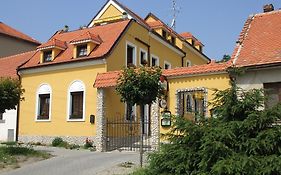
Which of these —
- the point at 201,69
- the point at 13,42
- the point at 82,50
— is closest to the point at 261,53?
the point at 201,69

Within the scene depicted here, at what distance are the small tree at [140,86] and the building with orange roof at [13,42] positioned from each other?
25.9 m

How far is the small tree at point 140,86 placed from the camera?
521 inches

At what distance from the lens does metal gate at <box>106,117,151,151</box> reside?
19469mm

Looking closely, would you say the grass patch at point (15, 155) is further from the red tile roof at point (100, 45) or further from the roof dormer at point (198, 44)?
the roof dormer at point (198, 44)

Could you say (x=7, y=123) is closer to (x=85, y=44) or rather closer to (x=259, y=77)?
(x=85, y=44)

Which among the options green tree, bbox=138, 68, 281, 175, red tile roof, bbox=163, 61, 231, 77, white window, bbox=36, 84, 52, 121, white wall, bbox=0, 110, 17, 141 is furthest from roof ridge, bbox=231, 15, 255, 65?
white wall, bbox=0, 110, 17, 141

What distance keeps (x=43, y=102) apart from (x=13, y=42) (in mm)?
16022

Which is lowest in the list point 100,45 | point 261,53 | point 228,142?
point 228,142

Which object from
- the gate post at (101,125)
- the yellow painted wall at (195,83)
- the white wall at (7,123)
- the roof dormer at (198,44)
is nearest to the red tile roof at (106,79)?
the gate post at (101,125)

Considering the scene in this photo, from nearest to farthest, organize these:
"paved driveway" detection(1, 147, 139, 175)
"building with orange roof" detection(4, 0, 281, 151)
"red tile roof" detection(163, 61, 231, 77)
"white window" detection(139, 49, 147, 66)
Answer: "paved driveway" detection(1, 147, 139, 175) → "red tile roof" detection(163, 61, 231, 77) → "building with orange roof" detection(4, 0, 281, 151) → "white window" detection(139, 49, 147, 66)

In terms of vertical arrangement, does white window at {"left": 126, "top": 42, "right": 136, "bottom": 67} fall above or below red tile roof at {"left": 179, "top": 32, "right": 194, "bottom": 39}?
below

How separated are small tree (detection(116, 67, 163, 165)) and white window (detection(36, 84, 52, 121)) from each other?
11721mm

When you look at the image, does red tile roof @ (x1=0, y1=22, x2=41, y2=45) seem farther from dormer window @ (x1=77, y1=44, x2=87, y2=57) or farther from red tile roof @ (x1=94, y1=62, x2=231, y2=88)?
red tile roof @ (x1=94, y1=62, x2=231, y2=88)

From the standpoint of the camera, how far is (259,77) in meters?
17.1
